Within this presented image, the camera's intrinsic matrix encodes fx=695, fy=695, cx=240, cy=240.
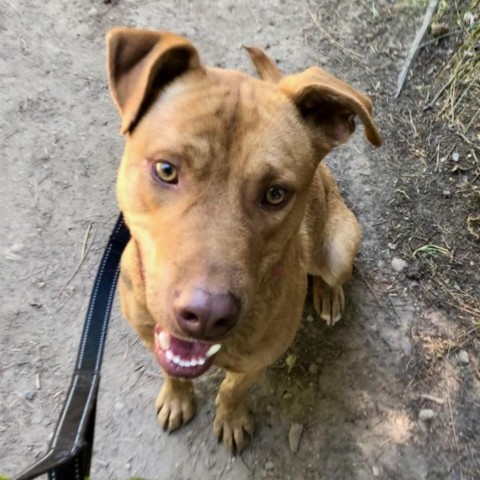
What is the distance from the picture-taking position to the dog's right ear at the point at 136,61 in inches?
99.1

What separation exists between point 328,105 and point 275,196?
1.59 ft

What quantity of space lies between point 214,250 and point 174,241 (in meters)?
0.15

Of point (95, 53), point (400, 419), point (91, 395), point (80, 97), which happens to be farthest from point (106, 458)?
point (95, 53)

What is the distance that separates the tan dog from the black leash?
0.56 feet

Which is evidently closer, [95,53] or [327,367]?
[327,367]

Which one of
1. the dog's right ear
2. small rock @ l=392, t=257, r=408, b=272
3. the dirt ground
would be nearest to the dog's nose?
the dog's right ear

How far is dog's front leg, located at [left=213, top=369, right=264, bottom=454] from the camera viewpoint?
11.7 feet

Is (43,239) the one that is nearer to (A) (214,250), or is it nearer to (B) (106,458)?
(B) (106,458)

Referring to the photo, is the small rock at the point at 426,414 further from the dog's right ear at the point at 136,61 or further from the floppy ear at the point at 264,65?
the dog's right ear at the point at 136,61

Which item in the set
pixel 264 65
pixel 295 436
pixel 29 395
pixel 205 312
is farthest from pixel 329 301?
pixel 205 312

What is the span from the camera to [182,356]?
272 cm

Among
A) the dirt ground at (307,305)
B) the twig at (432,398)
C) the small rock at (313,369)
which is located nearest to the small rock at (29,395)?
the dirt ground at (307,305)

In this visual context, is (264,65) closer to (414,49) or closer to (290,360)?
(290,360)

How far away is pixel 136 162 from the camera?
2.55 meters
